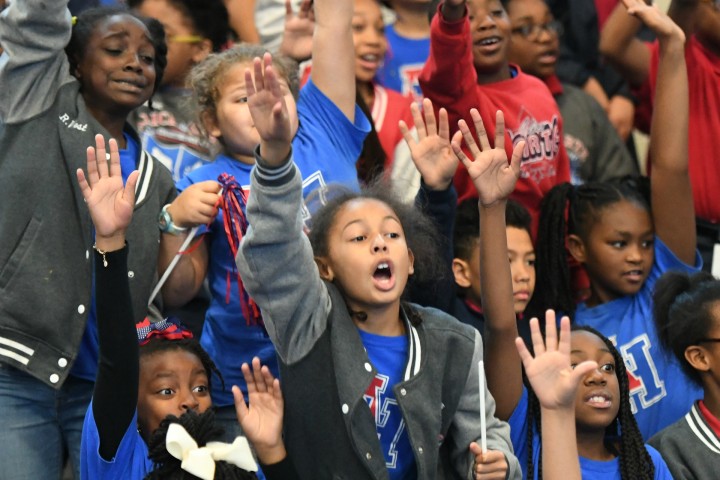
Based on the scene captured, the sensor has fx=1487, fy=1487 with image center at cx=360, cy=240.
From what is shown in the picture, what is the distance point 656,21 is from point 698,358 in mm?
1163

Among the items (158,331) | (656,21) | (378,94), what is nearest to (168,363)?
(158,331)

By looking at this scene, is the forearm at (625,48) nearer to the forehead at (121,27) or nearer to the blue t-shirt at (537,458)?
the blue t-shirt at (537,458)

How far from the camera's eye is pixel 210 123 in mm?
4469

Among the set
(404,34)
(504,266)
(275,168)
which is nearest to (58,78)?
(275,168)

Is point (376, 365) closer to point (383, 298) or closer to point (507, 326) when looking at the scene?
point (383, 298)

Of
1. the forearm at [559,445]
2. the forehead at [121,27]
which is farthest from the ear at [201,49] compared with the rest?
the forearm at [559,445]

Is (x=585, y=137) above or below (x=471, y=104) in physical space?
below

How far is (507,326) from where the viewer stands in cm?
411

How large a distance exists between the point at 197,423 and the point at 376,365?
484 mm

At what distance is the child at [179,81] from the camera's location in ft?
17.1

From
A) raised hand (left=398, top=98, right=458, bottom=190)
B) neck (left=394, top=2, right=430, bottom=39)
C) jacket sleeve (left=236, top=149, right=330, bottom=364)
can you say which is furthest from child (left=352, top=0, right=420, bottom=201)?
jacket sleeve (left=236, top=149, right=330, bottom=364)

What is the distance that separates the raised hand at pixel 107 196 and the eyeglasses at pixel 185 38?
1.87 meters

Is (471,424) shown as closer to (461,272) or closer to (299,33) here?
(461,272)

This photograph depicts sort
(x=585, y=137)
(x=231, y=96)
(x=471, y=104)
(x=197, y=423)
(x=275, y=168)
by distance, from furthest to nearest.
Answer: (x=585, y=137)
(x=471, y=104)
(x=231, y=96)
(x=197, y=423)
(x=275, y=168)
